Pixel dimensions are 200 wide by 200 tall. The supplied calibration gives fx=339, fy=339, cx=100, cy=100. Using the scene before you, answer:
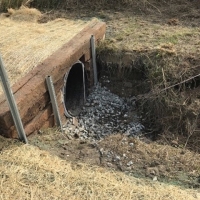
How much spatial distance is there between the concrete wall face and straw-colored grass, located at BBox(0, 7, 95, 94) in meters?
0.19

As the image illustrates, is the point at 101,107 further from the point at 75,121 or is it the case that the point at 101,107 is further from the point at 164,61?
the point at 164,61

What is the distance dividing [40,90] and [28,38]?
1.89 meters

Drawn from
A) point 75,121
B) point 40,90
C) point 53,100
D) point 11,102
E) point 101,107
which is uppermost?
point 11,102

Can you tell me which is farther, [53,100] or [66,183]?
[53,100]

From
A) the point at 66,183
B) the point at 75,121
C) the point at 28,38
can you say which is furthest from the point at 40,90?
the point at 28,38

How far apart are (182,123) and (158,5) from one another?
4.37 meters

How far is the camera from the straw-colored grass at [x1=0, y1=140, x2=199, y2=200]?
366 centimetres

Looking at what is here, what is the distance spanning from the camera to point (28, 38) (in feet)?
21.6

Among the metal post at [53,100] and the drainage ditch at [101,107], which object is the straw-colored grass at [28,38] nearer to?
the metal post at [53,100]

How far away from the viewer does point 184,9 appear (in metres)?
8.60

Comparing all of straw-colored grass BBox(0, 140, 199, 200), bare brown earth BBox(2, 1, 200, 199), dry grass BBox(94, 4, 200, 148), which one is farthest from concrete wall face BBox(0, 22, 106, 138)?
dry grass BBox(94, 4, 200, 148)

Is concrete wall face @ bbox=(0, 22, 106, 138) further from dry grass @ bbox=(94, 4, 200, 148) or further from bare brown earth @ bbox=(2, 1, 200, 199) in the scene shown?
dry grass @ bbox=(94, 4, 200, 148)

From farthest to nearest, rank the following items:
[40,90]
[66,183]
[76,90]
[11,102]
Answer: [76,90]
[40,90]
[11,102]
[66,183]

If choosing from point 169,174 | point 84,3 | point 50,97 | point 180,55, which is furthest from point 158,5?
point 169,174
